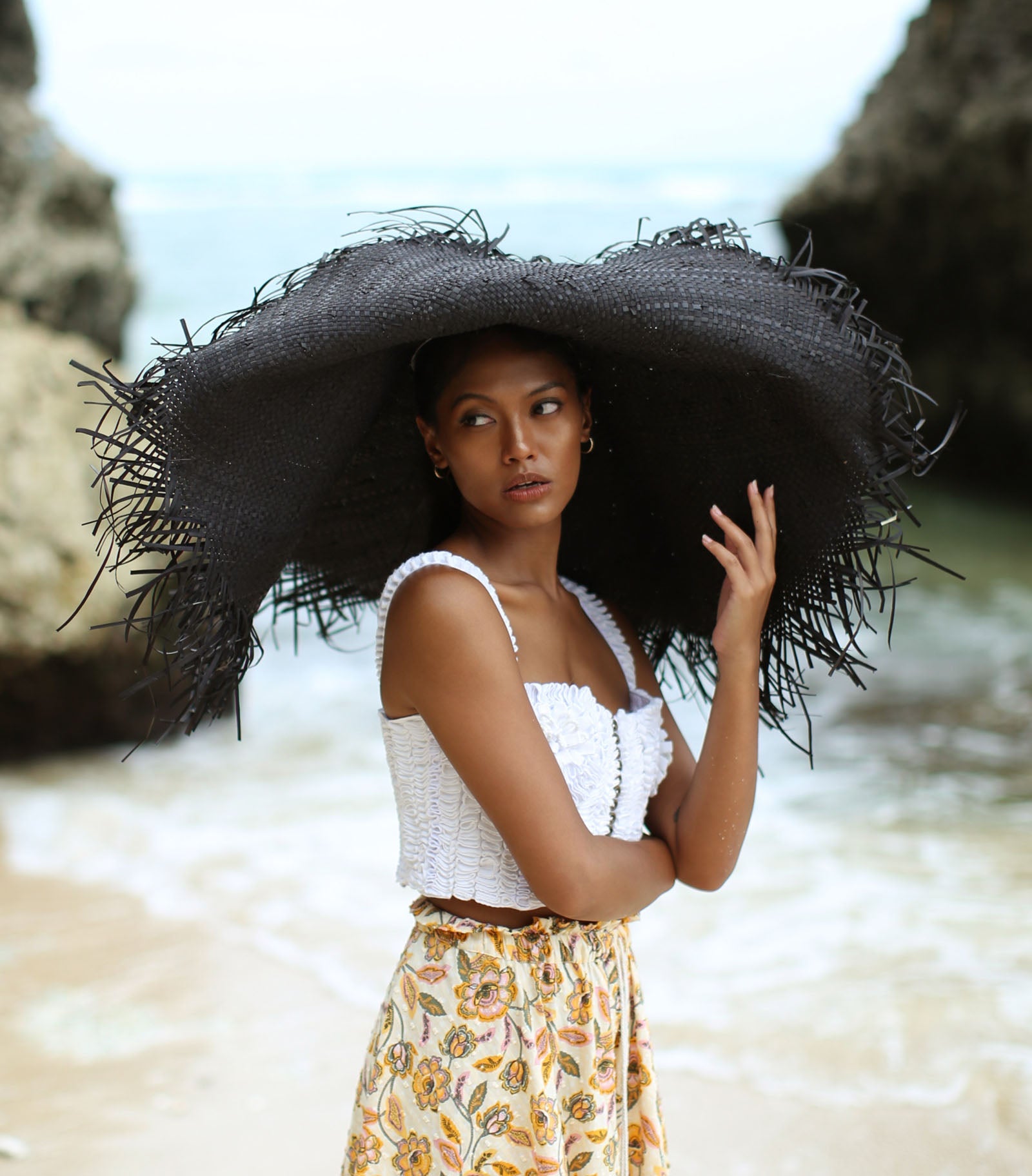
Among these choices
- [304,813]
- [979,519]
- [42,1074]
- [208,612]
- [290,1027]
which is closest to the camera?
[208,612]

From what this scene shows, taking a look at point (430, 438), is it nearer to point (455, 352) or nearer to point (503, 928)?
point (455, 352)

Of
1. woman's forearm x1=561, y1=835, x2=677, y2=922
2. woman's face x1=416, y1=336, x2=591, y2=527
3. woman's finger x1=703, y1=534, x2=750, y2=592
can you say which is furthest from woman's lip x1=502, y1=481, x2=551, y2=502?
woman's forearm x1=561, y1=835, x2=677, y2=922

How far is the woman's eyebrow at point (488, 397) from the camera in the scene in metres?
1.62

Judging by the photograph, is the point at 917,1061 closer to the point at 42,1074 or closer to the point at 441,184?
the point at 42,1074

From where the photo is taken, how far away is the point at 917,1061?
11.1ft

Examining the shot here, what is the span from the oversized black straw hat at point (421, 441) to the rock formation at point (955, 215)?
8.90 meters

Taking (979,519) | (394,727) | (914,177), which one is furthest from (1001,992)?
(914,177)

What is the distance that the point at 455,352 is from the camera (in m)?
1.64

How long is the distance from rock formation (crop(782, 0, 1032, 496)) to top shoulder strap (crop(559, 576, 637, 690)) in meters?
8.90

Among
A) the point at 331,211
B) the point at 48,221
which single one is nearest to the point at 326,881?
the point at 48,221

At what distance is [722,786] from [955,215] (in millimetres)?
10451

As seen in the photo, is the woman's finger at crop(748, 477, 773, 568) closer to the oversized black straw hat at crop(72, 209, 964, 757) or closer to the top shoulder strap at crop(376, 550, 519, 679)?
the oversized black straw hat at crop(72, 209, 964, 757)

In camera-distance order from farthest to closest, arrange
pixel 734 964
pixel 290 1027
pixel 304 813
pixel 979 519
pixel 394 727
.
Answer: pixel 979 519, pixel 304 813, pixel 734 964, pixel 290 1027, pixel 394 727

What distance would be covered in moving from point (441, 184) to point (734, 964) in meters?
34.4
